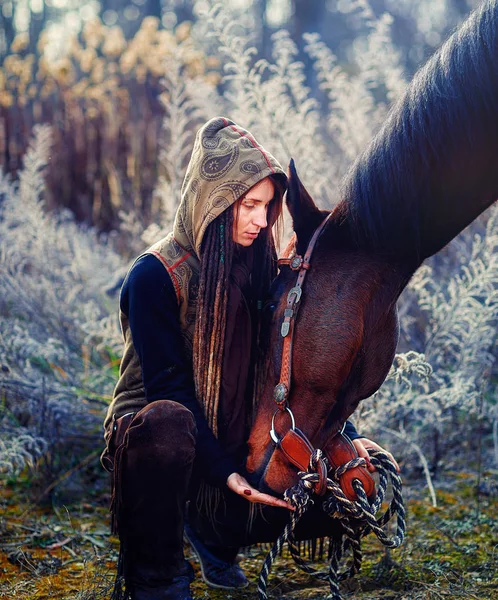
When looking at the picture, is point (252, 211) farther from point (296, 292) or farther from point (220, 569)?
point (220, 569)

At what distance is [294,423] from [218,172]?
74 centimetres

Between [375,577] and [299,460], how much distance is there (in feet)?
2.66

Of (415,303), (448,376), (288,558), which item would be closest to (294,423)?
(288,558)

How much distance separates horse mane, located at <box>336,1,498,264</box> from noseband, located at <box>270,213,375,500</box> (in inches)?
5.6

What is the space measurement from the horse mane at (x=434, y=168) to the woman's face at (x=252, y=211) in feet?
0.86

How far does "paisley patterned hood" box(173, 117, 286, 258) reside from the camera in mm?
1930

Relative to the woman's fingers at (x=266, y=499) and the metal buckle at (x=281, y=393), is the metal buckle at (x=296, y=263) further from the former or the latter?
the woman's fingers at (x=266, y=499)

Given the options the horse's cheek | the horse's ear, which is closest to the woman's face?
the horse's ear

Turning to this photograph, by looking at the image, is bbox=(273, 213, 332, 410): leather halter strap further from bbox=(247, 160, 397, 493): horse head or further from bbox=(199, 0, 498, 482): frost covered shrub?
bbox=(199, 0, 498, 482): frost covered shrub

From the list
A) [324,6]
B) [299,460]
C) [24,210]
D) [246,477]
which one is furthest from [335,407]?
[324,6]

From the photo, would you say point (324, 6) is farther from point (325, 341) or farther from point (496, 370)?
point (325, 341)

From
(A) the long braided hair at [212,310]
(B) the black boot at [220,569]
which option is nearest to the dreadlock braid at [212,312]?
(A) the long braided hair at [212,310]

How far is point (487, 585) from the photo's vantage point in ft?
7.16

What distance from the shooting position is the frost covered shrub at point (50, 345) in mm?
3154
